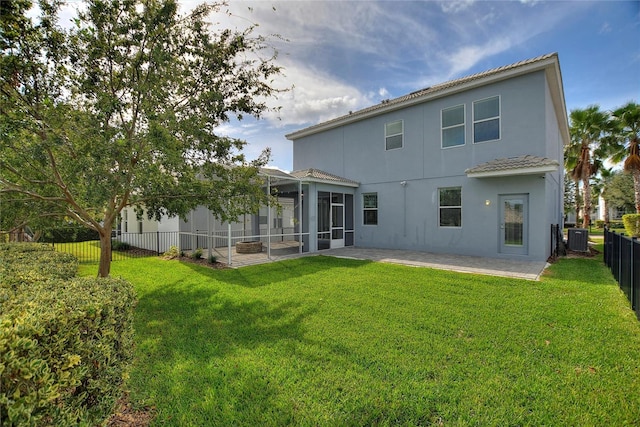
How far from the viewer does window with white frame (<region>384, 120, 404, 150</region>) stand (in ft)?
45.6

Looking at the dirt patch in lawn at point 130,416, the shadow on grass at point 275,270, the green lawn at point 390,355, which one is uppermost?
the shadow on grass at point 275,270

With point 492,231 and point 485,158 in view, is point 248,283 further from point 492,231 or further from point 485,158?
point 485,158

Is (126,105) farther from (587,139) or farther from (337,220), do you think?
(587,139)

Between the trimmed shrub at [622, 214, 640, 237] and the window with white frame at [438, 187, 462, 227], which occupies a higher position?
the window with white frame at [438, 187, 462, 227]

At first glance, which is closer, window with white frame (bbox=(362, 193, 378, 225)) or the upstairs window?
the upstairs window

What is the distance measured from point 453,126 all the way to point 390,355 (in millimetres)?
11118

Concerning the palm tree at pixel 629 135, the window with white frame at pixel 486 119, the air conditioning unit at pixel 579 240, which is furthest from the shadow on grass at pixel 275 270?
the palm tree at pixel 629 135

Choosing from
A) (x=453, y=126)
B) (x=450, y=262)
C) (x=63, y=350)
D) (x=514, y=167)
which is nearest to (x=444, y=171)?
(x=453, y=126)

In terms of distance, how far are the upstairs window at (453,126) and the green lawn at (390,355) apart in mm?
6939

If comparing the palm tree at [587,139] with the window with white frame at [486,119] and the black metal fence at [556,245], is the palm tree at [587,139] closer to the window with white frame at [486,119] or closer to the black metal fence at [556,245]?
the black metal fence at [556,245]

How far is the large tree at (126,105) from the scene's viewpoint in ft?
15.3

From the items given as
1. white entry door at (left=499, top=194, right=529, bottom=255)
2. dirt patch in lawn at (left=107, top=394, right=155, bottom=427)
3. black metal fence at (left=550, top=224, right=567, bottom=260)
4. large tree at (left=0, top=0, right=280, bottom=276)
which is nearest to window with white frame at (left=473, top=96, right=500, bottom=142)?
white entry door at (left=499, top=194, right=529, bottom=255)

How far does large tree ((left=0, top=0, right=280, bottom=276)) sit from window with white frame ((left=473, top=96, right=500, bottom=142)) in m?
8.79

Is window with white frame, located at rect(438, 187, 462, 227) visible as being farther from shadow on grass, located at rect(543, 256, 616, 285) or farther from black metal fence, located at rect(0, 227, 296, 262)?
black metal fence, located at rect(0, 227, 296, 262)
